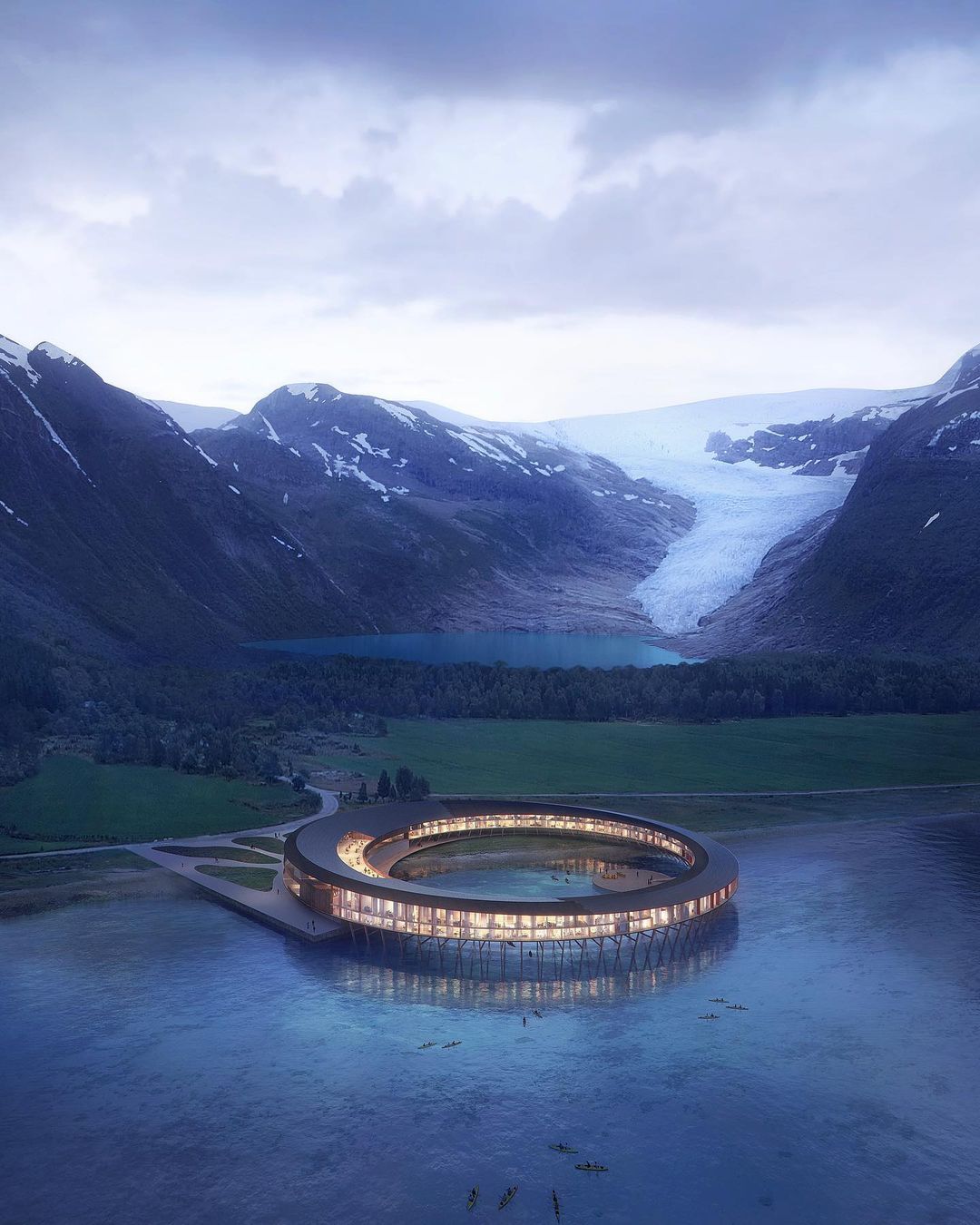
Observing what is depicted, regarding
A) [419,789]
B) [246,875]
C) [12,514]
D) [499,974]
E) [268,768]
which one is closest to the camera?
[499,974]

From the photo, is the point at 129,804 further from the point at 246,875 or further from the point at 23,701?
the point at 23,701

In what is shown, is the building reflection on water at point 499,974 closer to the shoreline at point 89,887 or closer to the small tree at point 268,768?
the shoreline at point 89,887

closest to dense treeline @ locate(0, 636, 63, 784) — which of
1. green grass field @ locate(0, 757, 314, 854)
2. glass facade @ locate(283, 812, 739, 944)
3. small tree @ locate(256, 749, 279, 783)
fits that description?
green grass field @ locate(0, 757, 314, 854)

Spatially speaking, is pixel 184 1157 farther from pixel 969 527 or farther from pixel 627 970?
pixel 969 527

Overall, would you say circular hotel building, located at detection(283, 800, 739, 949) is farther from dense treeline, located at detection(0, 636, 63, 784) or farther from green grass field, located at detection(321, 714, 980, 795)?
dense treeline, located at detection(0, 636, 63, 784)

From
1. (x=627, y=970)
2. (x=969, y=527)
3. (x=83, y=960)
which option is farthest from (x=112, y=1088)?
(x=969, y=527)

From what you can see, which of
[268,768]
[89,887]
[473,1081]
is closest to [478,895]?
[473,1081]
